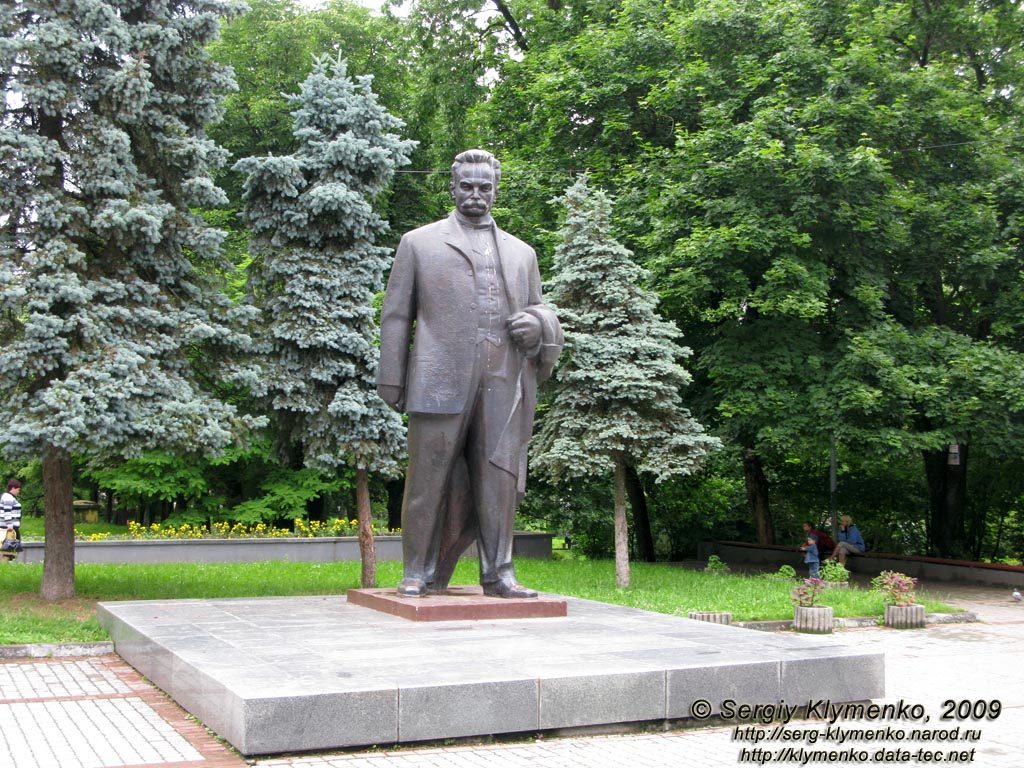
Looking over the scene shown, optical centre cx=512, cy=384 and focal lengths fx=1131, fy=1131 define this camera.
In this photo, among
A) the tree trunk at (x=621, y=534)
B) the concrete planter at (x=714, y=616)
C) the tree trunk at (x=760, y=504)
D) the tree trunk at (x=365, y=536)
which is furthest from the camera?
the tree trunk at (x=760, y=504)

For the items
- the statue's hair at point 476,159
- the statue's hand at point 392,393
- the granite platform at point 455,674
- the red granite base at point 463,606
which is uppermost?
the statue's hair at point 476,159

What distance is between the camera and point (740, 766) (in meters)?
5.88

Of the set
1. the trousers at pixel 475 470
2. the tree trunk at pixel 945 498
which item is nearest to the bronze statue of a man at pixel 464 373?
the trousers at pixel 475 470

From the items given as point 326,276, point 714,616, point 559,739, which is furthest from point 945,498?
point 559,739

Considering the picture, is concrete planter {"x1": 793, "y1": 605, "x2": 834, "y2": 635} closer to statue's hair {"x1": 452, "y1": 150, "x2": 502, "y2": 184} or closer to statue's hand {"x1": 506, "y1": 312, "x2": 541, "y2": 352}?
statue's hand {"x1": 506, "y1": 312, "x2": 541, "y2": 352}

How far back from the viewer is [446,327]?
898 centimetres

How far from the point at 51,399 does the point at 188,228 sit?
2.94m

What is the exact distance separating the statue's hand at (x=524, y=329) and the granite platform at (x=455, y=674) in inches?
85.8

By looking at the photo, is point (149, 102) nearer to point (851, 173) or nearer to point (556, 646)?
point (556, 646)

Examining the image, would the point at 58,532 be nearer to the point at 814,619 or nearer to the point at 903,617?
the point at 814,619

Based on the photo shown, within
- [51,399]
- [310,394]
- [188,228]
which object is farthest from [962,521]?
[51,399]

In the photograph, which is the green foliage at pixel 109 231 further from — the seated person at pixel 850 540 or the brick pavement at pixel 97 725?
the seated person at pixel 850 540

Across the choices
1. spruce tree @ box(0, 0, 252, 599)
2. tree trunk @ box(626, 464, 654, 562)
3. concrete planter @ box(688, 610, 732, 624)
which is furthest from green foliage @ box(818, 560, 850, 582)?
spruce tree @ box(0, 0, 252, 599)

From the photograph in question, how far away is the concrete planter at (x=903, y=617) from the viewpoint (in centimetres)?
1409
